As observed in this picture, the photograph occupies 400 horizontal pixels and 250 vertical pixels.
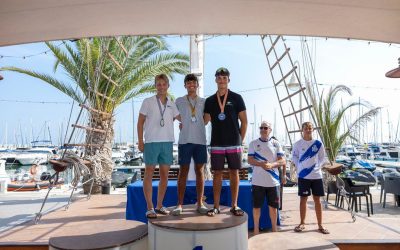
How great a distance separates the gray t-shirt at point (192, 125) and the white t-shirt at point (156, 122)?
12 centimetres

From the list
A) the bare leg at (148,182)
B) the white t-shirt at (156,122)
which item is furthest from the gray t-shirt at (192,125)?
the bare leg at (148,182)

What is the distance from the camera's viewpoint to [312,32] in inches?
149

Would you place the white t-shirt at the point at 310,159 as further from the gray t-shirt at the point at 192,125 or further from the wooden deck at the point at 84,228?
the wooden deck at the point at 84,228

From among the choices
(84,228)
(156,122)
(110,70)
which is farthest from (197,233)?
(110,70)

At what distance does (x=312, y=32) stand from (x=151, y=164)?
244cm

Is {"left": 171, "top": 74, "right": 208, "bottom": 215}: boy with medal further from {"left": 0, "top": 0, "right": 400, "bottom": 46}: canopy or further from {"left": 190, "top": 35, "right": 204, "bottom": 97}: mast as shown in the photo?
{"left": 190, "top": 35, "right": 204, "bottom": 97}: mast

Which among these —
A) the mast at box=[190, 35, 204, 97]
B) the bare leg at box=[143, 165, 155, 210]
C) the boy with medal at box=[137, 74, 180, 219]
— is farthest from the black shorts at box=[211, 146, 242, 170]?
the mast at box=[190, 35, 204, 97]

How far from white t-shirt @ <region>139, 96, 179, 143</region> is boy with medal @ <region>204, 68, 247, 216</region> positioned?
1.26 ft

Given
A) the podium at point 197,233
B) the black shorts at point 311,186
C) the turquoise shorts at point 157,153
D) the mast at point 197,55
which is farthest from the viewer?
the mast at point 197,55

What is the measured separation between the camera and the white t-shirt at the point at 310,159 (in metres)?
4.16

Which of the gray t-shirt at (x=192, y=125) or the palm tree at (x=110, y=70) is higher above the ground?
the palm tree at (x=110, y=70)

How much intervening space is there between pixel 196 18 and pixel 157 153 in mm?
1556

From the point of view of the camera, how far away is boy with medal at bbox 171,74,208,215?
3.23m

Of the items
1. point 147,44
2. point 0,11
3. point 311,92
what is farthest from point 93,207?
point 147,44
